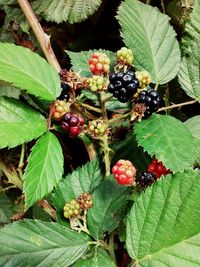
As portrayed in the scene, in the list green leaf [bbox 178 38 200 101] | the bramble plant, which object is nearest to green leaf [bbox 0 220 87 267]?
the bramble plant

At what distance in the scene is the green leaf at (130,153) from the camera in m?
1.04

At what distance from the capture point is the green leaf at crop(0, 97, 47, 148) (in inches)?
33.8

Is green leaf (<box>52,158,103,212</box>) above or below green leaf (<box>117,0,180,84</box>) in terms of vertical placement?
below

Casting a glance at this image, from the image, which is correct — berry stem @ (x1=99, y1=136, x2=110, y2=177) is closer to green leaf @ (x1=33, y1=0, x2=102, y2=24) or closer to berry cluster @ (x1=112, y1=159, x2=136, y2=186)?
berry cluster @ (x1=112, y1=159, x2=136, y2=186)

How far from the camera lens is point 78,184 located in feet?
3.22

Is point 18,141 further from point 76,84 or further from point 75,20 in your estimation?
point 75,20

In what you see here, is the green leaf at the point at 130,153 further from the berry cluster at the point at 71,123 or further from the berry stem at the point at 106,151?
the berry cluster at the point at 71,123

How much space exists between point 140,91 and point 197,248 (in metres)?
0.34

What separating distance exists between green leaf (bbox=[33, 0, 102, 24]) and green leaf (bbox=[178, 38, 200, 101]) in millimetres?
374

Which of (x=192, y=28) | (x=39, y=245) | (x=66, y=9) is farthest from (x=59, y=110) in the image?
(x=66, y=9)

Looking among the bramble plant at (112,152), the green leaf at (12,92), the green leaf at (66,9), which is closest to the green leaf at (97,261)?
the bramble plant at (112,152)

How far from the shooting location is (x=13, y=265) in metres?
0.85

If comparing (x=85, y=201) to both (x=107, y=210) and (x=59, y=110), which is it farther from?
(x=59, y=110)

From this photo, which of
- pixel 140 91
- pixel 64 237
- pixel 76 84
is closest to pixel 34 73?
pixel 76 84
